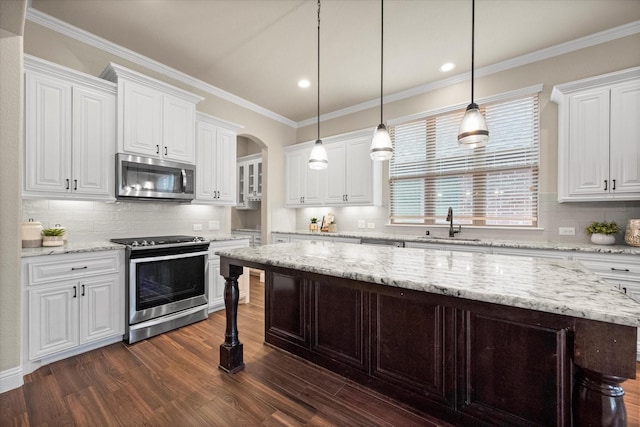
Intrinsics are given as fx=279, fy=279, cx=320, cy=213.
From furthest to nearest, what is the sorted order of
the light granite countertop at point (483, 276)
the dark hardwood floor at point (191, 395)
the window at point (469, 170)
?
1. the window at point (469, 170)
2. the dark hardwood floor at point (191, 395)
3. the light granite countertop at point (483, 276)

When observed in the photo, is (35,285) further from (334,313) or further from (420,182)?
(420,182)

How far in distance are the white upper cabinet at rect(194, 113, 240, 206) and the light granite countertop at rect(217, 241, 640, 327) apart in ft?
6.45

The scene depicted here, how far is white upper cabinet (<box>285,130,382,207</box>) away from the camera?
4.43 metres

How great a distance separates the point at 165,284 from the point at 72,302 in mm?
760

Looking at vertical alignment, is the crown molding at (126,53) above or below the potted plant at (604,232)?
above

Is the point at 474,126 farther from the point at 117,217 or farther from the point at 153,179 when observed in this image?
the point at 117,217

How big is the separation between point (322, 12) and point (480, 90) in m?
2.35

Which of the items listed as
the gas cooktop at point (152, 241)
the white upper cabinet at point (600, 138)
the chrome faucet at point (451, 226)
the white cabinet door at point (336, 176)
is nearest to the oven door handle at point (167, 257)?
the gas cooktop at point (152, 241)

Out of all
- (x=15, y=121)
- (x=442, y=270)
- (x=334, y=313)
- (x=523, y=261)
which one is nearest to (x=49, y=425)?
(x=334, y=313)

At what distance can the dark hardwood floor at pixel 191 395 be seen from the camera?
173 centimetres

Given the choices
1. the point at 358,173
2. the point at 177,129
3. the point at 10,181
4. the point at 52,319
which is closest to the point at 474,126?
the point at 358,173

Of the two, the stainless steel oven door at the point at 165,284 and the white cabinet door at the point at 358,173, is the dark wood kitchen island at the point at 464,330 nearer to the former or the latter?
the stainless steel oven door at the point at 165,284

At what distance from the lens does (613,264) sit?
2496mm

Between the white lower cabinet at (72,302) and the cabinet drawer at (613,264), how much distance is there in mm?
4411
